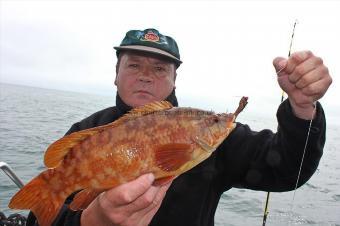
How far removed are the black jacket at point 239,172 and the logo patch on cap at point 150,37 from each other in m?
1.52

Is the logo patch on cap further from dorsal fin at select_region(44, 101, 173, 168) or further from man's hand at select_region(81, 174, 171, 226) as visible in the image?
man's hand at select_region(81, 174, 171, 226)

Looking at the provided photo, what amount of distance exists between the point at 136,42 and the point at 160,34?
1.29ft

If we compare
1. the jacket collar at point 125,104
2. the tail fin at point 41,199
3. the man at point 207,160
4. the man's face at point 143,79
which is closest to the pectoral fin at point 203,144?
the man at point 207,160

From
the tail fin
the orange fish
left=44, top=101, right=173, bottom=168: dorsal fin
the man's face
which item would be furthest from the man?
left=44, top=101, right=173, bottom=168: dorsal fin

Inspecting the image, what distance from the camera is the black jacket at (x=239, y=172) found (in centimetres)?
330

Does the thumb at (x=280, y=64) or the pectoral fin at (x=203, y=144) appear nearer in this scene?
the pectoral fin at (x=203, y=144)

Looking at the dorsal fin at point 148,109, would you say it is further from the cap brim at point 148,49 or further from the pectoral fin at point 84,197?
the cap brim at point 148,49

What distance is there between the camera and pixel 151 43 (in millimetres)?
4273

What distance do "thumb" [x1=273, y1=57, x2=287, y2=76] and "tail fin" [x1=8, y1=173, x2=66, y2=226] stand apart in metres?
2.10

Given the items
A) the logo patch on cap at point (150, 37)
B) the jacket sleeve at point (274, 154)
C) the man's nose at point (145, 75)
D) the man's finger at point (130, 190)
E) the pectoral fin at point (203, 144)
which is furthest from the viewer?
the logo patch on cap at point (150, 37)

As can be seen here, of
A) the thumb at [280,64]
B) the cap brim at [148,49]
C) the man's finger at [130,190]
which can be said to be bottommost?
the man's finger at [130,190]

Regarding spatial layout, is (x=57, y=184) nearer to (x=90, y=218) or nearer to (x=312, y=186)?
(x=90, y=218)

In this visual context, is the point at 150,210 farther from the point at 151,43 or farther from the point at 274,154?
the point at 151,43

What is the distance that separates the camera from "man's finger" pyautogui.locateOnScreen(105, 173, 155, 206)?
2.50 metres
